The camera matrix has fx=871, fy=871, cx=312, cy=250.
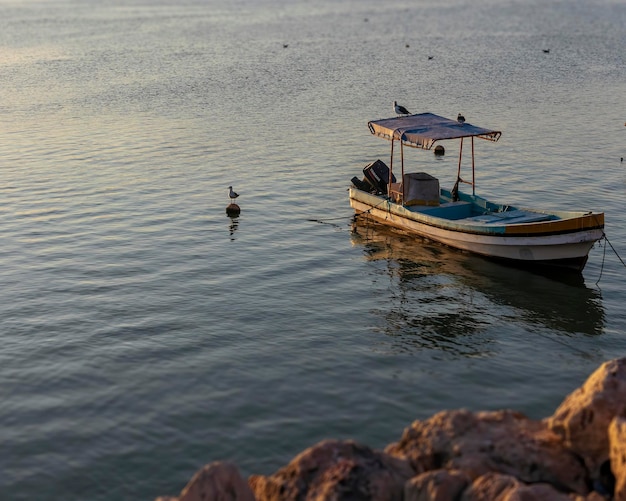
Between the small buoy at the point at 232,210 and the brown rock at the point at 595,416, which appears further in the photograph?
the small buoy at the point at 232,210

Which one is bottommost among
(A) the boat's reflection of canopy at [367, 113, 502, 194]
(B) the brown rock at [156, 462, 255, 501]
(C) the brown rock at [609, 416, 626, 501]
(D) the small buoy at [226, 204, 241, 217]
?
(B) the brown rock at [156, 462, 255, 501]

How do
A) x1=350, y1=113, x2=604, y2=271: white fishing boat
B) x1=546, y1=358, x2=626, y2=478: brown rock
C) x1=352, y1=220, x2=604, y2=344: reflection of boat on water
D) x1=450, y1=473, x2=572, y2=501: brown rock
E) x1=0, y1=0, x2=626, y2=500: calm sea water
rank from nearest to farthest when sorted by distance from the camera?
x1=450, y1=473, x2=572, y2=501: brown rock < x1=546, y1=358, x2=626, y2=478: brown rock < x1=0, y1=0, x2=626, y2=500: calm sea water < x1=352, y1=220, x2=604, y2=344: reflection of boat on water < x1=350, y1=113, x2=604, y2=271: white fishing boat

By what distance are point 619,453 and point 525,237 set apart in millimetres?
15346

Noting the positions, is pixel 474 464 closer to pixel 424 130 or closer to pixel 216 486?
pixel 216 486

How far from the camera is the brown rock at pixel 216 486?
11.8 meters

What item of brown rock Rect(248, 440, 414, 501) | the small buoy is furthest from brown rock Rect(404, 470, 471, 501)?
the small buoy

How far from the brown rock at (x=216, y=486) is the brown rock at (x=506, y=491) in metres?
3.03

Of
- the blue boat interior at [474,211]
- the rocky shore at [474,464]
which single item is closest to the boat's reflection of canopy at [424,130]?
the blue boat interior at [474,211]

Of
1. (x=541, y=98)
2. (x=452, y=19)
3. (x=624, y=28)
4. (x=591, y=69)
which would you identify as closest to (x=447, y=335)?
(x=541, y=98)

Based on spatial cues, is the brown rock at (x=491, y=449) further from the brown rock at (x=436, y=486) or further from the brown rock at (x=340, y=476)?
the brown rock at (x=436, y=486)

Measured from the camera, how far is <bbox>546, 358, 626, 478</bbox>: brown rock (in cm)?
1246

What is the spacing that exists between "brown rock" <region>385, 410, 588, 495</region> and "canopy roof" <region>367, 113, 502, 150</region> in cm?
1735

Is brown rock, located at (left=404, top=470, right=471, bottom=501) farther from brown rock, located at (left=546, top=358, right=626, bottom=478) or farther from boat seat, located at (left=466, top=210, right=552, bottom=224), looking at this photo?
boat seat, located at (left=466, top=210, right=552, bottom=224)

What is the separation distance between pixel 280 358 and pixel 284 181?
18.9 meters
